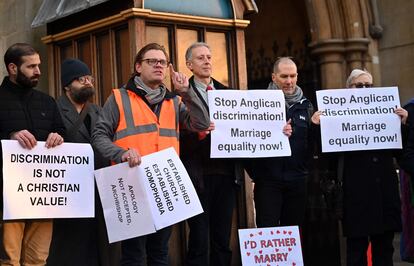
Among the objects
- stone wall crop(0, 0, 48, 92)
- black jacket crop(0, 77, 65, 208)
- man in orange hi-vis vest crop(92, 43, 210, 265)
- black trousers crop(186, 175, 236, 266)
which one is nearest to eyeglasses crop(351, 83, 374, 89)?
black trousers crop(186, 175, 236, 266)

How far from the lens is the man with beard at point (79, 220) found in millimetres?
4797

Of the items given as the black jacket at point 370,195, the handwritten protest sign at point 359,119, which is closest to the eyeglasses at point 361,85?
the handwritten protest sign at point 359,119

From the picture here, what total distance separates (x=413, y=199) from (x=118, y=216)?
2446mm

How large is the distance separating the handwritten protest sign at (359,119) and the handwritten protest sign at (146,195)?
1.37 meters

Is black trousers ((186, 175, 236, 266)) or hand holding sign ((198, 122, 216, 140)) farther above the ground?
hand holding sign ((198, 122, 216, 140))

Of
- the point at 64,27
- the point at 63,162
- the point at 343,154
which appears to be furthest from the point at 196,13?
the point at 63,162

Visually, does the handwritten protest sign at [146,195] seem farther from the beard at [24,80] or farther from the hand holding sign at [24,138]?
the beard at [24,80]

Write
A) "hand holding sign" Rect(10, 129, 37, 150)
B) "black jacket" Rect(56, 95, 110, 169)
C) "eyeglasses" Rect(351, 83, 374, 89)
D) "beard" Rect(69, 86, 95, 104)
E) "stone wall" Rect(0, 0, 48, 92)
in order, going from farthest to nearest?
"stone wall" Rect(0, 0, 48, 92) → "eyeglasses" Rect(351, 83, 374, 89) → "beard" Rect(69, 86, 95, 104) → "black jacket" Rect(56, 95, 110, 169) → "hand holding sign" Rect(10, 129, 37, 150)

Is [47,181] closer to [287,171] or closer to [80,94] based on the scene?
[80,94]

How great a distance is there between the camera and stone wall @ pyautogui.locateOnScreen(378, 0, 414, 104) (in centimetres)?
1105

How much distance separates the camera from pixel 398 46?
11227 millimetres

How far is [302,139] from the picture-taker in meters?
5.26

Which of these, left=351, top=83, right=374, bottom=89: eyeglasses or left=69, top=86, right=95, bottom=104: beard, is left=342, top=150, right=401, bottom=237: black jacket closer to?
left=351, top=83, right=374, bottom=89: eyeglasses

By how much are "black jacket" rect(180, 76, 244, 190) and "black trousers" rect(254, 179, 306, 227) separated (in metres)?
0.21
